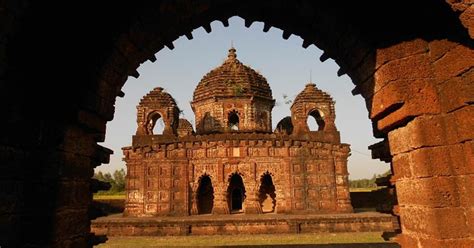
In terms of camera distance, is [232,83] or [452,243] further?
[232,83]

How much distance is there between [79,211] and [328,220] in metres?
13.4

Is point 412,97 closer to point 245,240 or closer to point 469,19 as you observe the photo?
point 469,19

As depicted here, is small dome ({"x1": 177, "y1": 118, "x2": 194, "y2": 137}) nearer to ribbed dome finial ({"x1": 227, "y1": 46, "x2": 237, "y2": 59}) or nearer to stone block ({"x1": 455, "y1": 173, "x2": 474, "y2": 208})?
ribbed dome finial ({"x1": 227, "y1": 46, "x2": 237, "y2": 59})

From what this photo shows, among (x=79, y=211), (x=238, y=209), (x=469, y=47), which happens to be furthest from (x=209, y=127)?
(x=469, y=47)

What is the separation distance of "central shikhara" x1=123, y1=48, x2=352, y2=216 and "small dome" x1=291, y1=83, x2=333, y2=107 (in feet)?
0.22

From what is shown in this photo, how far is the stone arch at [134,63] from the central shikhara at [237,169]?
1509cm

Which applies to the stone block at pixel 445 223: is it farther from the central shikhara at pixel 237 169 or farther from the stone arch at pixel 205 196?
the stone arch at pixel 205 196

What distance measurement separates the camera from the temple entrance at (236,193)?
795 inches

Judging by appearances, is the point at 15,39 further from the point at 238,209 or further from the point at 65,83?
the point at 238,209

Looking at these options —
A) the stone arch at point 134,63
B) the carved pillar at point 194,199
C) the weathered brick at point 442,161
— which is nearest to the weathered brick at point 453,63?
the stone arch at point 134,63

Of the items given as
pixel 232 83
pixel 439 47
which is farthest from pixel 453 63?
pixel 232 83

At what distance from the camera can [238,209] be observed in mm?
20703

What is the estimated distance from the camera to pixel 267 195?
66.9ft

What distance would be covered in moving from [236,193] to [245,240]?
24.6ft
